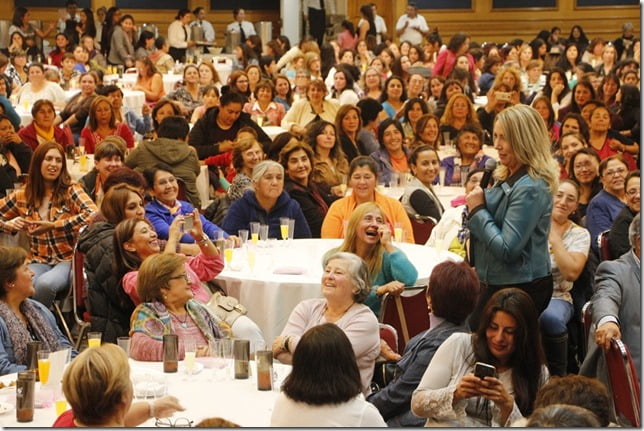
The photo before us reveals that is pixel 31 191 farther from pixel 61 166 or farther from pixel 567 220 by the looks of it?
pixel 567 220

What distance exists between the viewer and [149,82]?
46.6ft

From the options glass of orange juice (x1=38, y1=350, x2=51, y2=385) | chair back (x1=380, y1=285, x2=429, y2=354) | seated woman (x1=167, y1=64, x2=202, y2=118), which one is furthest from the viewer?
seated woman (x1=167, y1=64, x2=202, y2=118)

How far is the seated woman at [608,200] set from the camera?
693cm

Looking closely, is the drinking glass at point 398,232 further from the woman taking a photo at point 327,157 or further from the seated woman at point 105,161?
the seated woman at point 105,161

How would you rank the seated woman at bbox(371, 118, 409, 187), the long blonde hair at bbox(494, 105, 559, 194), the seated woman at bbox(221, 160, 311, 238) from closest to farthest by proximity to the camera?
the long blonde hair at bbox(494, 105, 559, 194)
the seated woman at bbox(221, 160, 311, 238)
the seated woman at bbox(371, 118, 409, 187)

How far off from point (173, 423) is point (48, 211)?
3305 millimetres

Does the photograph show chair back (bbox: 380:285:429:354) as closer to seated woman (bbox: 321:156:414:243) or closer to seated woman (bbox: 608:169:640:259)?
seated woman (bbox: 608:169:640:259)

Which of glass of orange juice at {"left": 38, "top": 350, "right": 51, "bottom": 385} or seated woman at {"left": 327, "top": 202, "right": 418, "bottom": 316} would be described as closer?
glass of orange juice at {"left": 38, "top": 350, "right": 51, "bottom": 385}

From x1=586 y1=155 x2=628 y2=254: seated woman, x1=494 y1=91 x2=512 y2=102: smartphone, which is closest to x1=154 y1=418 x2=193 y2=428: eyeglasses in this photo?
x1=586 y1=155 x2=628 y2=254: seated woman

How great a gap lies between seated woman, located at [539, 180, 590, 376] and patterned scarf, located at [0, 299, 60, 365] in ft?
7.64

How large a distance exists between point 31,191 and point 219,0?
1894 cm

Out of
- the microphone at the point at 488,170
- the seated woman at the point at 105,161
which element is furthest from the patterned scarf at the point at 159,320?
the seated woman at the point at 105,161

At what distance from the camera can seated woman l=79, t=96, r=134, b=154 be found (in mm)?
9852

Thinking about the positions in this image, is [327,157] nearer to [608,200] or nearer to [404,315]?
[608,200]
